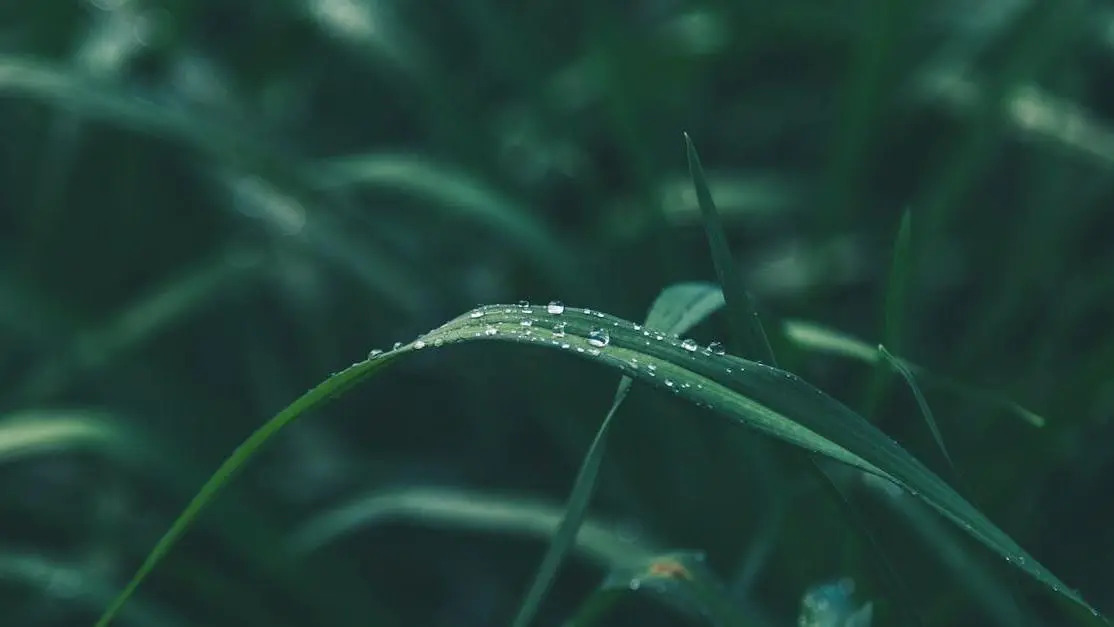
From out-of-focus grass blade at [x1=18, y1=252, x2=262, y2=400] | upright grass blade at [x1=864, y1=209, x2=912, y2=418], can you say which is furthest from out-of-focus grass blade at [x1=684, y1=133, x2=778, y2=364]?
out-of-focus grass blade at [x1=18, y1=252, x2=262, y2=400]

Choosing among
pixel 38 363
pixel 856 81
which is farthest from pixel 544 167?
pixel 38 363

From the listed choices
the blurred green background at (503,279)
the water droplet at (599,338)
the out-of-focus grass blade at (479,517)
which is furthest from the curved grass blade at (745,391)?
the out-of-focus grass blade at (479,517)

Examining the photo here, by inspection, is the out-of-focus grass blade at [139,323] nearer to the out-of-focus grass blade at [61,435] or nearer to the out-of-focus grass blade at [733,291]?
the out-of-focus grass blade at [61,435]

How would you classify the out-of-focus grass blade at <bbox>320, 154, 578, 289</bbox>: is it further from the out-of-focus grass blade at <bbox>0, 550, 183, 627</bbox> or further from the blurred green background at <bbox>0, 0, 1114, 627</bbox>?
the out-of-focus grass blade at <bbox>0, 550, 183, 627</bbox>

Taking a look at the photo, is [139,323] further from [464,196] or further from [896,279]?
[896,279]

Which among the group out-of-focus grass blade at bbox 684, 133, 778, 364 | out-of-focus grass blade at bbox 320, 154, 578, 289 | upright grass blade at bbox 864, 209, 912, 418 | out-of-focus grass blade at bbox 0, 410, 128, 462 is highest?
out-of-focus grass blade at bbox 320, 154, 578, 289

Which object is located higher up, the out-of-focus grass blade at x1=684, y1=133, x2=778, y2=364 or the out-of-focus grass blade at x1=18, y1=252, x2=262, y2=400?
the out-of-focus grass blade at x1=18, y1=252, x2=262, y2=400
